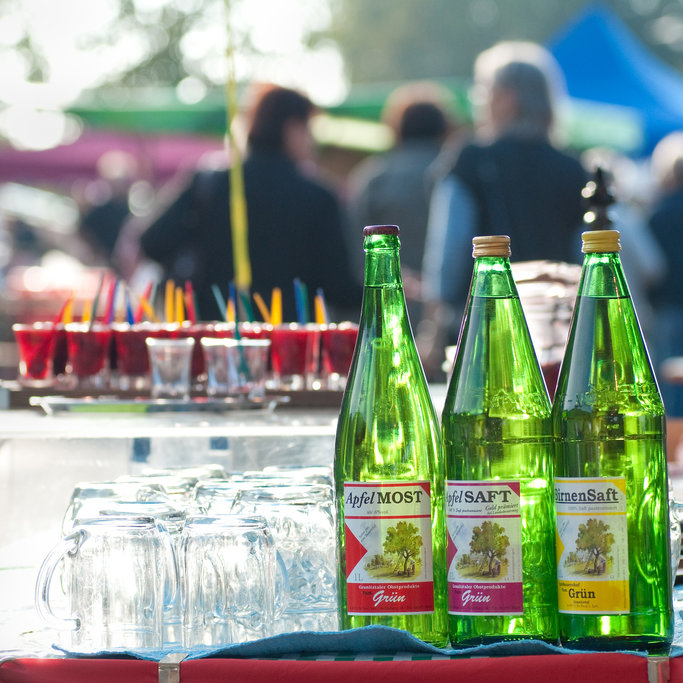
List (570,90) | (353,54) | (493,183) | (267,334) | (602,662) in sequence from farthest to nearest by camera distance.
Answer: (353,54), (570,90), (493,183), (267,334), (602,662)

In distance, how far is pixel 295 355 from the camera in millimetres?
2482

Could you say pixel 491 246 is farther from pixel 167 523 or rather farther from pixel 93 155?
pixel 93 155

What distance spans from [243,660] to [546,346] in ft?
3.23

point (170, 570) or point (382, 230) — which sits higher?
point (382, 230)

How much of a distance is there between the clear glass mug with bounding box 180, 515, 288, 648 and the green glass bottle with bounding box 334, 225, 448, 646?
81 millimetres

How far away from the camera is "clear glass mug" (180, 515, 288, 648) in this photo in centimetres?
127

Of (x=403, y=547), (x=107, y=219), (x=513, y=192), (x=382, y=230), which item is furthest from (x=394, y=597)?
(x=107, y=219)

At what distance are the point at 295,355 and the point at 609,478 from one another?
1.33 metres

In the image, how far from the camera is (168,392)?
230 cm

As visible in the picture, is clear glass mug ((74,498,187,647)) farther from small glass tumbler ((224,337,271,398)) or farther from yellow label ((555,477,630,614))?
small glass tumbler ((224,337,271,398))

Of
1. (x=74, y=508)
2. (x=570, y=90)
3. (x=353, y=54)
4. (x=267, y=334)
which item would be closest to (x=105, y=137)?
(x=570, y=90)

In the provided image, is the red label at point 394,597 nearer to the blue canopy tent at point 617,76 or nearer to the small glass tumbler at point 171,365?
the small glass tumbler at point 171,365

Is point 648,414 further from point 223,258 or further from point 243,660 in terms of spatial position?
point 223,258

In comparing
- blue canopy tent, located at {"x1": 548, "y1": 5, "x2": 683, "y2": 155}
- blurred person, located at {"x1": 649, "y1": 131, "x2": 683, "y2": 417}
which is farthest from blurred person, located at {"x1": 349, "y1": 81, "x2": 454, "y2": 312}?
blue canopy tent, located at {"x1": 548, "y1": 5, "x2": 683, "y2": 155}
